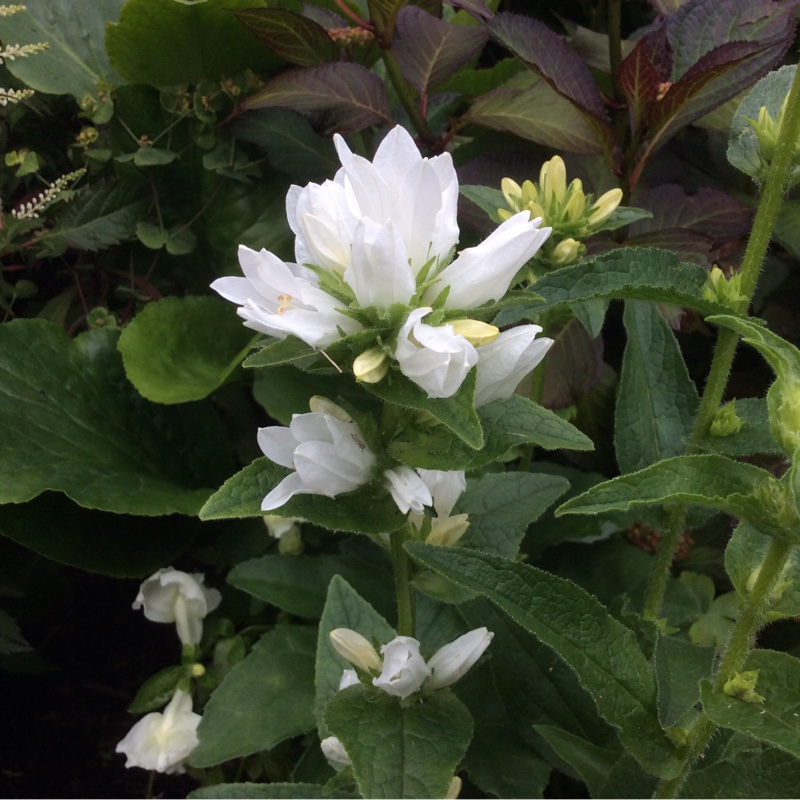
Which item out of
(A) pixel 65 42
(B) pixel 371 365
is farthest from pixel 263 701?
(A) pixel 65 42

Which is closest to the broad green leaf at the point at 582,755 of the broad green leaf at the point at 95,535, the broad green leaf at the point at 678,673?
the broad green leaf at the point at 678,673

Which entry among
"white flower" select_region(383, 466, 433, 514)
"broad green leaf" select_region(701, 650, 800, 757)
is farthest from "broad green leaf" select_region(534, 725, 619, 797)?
"white flower" select_region(383, 466, 433, 514)

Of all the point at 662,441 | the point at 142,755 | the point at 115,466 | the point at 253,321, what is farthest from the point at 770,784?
the point at 115,466

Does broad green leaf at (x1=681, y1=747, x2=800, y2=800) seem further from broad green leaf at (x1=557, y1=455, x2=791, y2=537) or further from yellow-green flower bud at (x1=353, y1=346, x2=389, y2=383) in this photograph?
yellow-green flower bud at (x1=353, y1=346, x2=389, y2=383)

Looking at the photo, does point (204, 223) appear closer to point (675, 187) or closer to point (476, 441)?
point (675, 187)

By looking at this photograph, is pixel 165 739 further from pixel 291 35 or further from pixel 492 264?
pixel 291 35

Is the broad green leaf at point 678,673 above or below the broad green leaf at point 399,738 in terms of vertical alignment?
below

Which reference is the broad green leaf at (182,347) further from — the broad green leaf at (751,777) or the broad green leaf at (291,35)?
the broad green leaf at (751,777)
